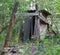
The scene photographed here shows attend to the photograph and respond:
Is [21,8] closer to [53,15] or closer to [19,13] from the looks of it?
[19,13]

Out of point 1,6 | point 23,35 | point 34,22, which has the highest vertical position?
point 1,6

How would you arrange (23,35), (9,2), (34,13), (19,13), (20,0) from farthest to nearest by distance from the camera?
(23,35), (34,13), (19,13), (9,2), (20,0)

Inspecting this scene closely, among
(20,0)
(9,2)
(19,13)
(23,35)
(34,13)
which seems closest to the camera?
(20,0)

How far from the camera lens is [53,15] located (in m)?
10.3

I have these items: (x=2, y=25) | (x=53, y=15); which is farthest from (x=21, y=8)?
(x=53, y=15)

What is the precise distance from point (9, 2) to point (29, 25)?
6334mm

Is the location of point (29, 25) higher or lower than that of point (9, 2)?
lower

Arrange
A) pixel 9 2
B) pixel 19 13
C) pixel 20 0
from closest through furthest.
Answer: pixel 20 0, pixel 9 2, pixel 19 13

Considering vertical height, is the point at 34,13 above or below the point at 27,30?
above

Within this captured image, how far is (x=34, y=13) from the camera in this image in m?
9.84

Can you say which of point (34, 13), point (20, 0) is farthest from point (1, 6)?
point (34, 13)

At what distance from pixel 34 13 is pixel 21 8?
455cm

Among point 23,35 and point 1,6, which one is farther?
point 23,35

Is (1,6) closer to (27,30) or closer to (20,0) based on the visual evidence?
(20,0)
